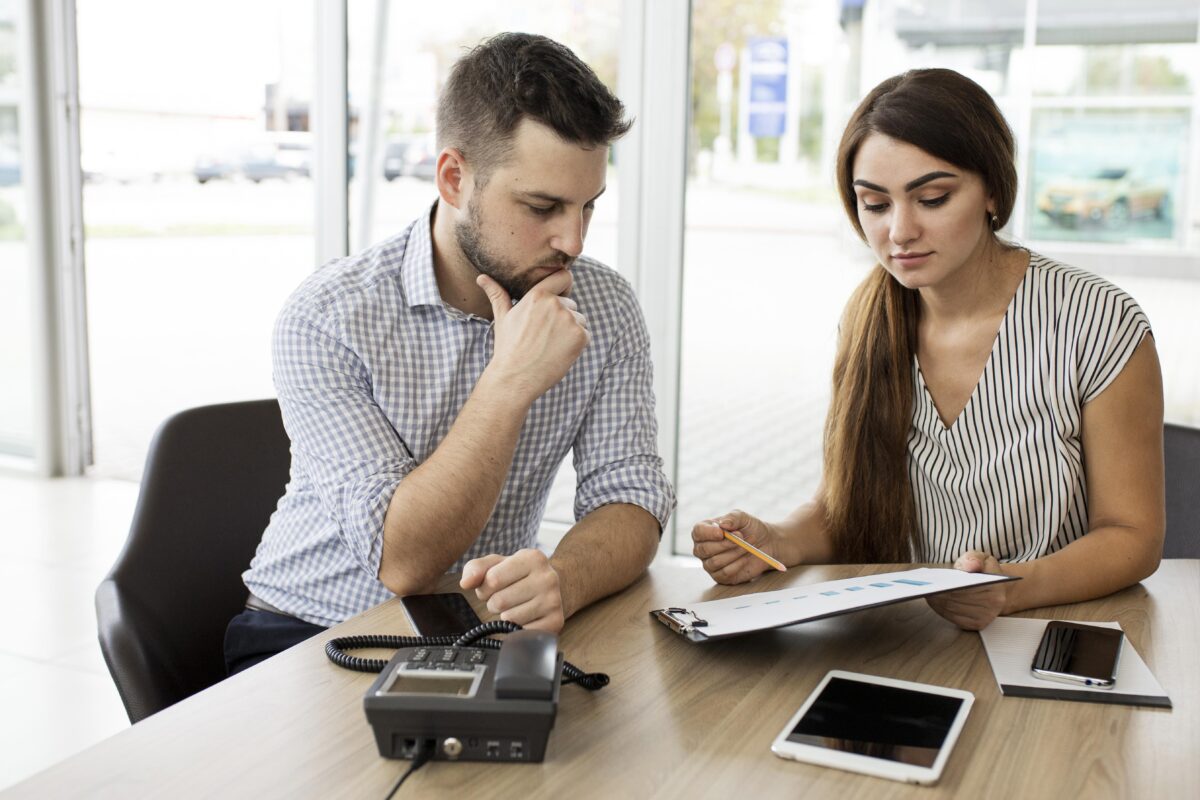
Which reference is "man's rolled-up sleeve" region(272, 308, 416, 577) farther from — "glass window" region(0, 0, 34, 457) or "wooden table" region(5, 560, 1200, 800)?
"glass window" region(0, 0, 34, 457)

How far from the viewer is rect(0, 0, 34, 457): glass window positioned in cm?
501

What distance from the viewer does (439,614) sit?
145 centimetres

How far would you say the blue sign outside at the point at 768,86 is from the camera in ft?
11.5

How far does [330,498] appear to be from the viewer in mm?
1642

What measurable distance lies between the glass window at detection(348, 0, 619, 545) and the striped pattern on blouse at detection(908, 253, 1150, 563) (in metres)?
2.08

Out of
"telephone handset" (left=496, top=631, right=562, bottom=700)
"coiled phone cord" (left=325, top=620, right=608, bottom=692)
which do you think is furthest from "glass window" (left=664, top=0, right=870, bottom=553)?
"telephone handset" (left=496, top=631, right=562, bottom=700)

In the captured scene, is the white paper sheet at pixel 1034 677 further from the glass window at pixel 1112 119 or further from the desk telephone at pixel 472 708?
the glass window at pixel 1112 119

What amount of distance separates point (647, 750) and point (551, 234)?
2.90 ft

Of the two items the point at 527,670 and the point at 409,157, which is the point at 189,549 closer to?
the point at 527,670

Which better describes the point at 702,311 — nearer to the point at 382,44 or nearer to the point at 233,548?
the point at 382,44

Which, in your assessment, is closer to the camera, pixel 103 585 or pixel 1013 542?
pixel 103 585

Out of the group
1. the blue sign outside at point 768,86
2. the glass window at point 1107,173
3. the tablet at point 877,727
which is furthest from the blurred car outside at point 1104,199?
the tablet at point 877,727

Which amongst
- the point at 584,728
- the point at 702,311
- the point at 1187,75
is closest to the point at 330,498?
the point at 584,728

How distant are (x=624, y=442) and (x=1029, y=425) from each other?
653mm
